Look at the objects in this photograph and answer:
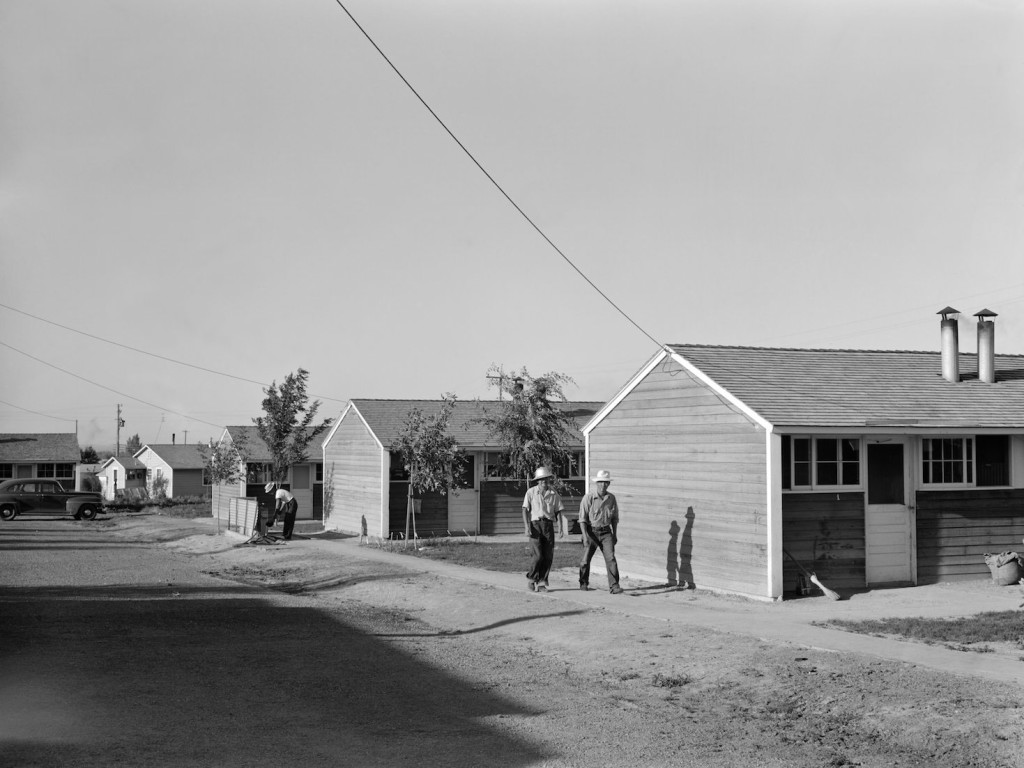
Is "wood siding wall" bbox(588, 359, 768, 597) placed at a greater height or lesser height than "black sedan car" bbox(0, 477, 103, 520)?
greater

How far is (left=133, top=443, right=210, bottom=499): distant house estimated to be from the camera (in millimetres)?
60938

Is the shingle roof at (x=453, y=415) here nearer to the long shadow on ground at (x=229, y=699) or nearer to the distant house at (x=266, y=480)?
the distant house at (x=266, y=480)

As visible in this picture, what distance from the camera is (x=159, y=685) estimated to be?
31.9ft

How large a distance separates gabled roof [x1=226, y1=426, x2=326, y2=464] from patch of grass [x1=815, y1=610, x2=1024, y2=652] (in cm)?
2941

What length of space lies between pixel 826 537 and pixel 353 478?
1778 centimetres

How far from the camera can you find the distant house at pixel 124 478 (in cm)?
6575

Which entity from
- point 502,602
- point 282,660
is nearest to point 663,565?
point 502,602

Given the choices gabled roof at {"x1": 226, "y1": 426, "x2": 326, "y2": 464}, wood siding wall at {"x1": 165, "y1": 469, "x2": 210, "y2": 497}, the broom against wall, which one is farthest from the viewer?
wood siding wall at {"x1": 165, "y1": 469, "x2": 210, "y2": 497}

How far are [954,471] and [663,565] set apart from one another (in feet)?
16.3

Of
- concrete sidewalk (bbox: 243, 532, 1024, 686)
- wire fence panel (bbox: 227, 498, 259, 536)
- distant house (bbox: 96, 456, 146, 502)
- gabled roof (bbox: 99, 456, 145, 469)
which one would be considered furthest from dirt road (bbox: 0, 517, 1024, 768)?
gabled roof (bbox: 99, 456, 145, 469)

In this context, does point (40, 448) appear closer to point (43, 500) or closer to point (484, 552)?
point (43, 500)

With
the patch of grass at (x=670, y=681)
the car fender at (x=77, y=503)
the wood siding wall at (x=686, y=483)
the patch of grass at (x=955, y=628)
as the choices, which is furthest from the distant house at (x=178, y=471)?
the patch of grass at (x=670, y=681)

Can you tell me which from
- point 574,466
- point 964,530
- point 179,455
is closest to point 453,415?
point 574,466

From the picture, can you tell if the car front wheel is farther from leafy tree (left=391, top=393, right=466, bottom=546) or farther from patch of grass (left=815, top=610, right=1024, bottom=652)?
patch of grass (left=815, top=610, right=1024, bottom=652)
